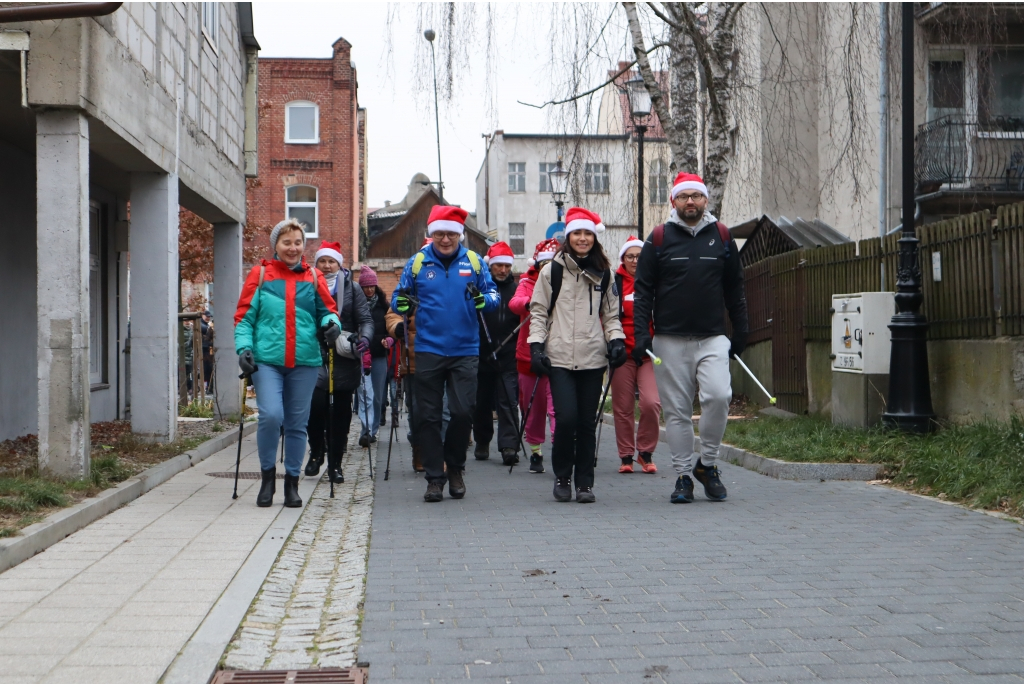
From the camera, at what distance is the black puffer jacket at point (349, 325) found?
32.0 ft

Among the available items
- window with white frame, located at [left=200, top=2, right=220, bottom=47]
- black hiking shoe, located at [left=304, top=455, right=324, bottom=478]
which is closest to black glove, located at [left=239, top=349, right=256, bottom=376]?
black hiking shoe, located at [left=304, top=455, right=324, bottom=478]

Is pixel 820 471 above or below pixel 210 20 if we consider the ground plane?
below

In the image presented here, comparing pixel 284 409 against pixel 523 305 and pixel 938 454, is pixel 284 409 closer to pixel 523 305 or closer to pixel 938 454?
pixel 523 305

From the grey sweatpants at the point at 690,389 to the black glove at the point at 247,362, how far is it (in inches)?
116

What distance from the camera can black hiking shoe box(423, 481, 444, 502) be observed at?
8.36 meters

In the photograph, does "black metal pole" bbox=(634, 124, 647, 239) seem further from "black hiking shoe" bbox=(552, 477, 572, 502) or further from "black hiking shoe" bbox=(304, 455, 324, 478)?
"black hiking shoe" bbox=(552, 477, 572, 502)

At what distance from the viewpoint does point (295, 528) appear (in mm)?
7391

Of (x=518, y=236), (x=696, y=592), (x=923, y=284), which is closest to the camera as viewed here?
(x=696, y=592)

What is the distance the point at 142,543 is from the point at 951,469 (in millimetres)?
5762

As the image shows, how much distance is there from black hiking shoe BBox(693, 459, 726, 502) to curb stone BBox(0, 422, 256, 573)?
4270 mm

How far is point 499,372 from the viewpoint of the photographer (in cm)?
1101

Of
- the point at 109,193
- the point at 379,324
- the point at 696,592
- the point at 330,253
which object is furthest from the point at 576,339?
the point at 109,193

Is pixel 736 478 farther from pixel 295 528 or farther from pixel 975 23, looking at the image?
pixel 975 23

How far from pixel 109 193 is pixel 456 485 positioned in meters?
9.62
